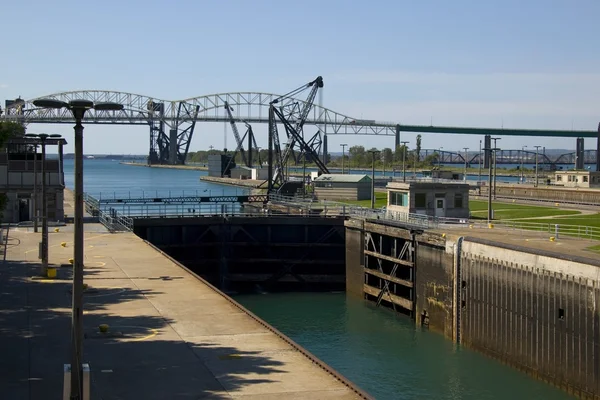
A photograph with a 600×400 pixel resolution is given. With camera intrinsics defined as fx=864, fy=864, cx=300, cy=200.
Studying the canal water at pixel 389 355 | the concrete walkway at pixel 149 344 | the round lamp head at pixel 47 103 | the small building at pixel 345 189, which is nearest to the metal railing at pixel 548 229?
the canal water at pixel 389 355

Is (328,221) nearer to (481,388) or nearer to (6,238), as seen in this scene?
(6,238)

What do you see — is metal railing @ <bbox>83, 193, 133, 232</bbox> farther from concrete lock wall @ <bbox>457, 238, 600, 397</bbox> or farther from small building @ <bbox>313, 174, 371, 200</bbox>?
small building @ <bbox>313, 174, 371, 200</bbox>

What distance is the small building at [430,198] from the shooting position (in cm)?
5475

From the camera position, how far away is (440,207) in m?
55.6

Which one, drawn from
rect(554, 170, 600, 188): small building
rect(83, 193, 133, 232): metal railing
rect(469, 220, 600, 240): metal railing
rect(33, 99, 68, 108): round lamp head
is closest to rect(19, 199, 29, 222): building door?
Result: rect(83, 193, 133, 232): metal railing

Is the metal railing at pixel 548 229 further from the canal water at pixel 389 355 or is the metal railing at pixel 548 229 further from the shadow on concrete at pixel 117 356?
the shadow on concrete at pixel 117 356

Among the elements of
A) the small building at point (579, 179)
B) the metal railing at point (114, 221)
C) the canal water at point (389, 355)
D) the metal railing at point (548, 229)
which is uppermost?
the small building at point (579, 179)

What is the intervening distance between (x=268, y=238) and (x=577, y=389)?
2993cm

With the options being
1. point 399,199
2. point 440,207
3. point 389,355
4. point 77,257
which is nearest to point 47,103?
point 77,257

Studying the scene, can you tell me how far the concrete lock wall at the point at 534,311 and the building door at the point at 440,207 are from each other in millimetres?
15564

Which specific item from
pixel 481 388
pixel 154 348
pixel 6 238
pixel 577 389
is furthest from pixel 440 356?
pixel 6 238

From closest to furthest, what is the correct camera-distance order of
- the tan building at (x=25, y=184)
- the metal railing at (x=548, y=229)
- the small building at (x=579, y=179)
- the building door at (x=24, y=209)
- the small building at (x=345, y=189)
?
the metal railing at (x=548, y=229)
the tan building at (x=25, y=184)
the building door at (x=24, y=209)
the small building at (x=345, y=189)
the small building at (x=579, y=179)

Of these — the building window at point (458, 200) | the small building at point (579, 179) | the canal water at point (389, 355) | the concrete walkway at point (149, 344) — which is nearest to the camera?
the concrete walkway at point (149, 344)

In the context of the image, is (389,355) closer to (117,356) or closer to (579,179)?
(117,356)
